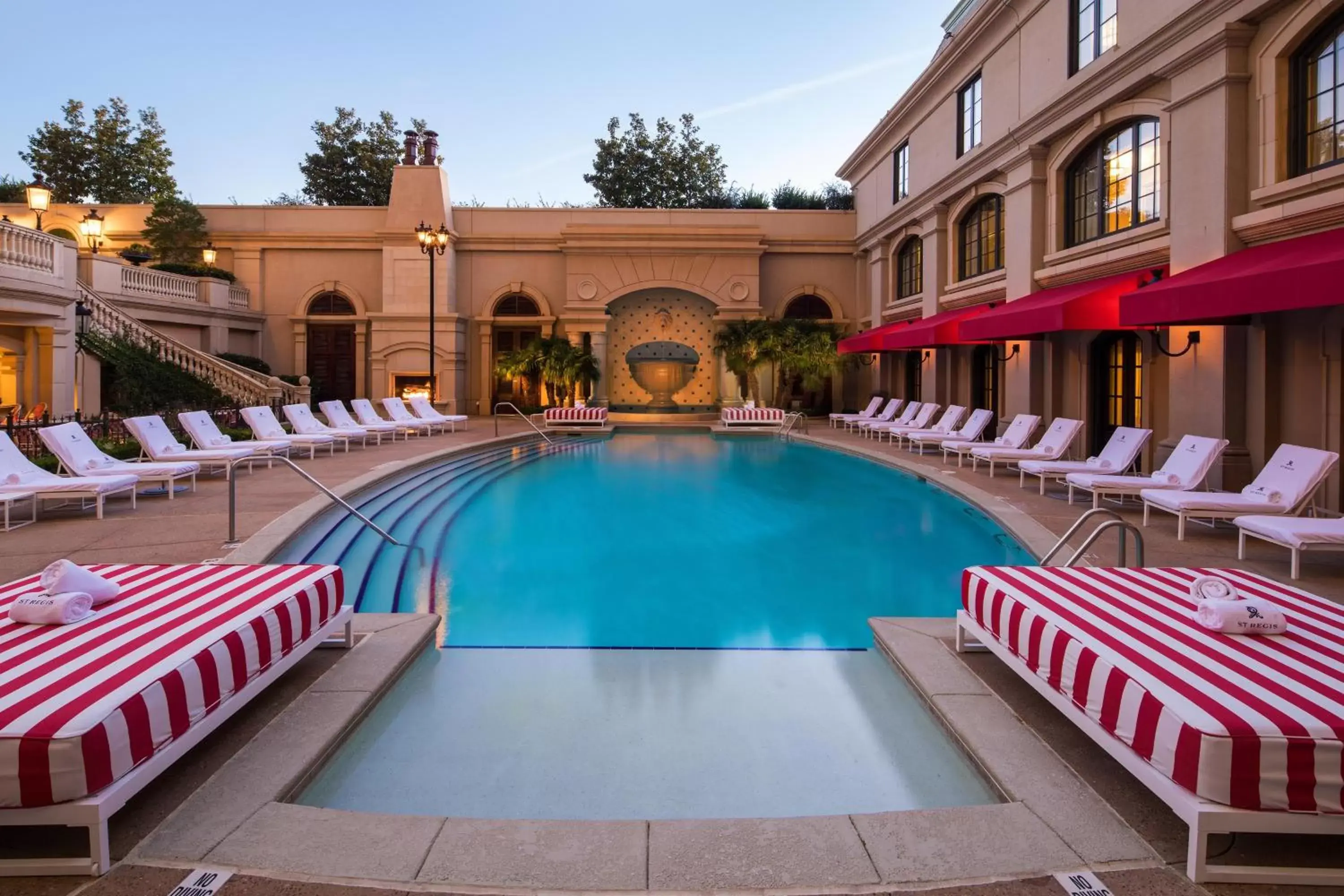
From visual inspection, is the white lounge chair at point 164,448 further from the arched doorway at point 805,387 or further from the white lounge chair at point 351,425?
the arched doorway at point 805,387

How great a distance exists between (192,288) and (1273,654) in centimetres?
2767

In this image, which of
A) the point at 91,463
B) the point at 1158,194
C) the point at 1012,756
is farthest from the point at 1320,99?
the point at 91,463

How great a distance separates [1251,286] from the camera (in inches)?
328

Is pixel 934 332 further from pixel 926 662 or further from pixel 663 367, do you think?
pixel 926 662

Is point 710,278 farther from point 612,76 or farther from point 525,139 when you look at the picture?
point 525,139

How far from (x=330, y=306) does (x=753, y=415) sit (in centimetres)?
1479

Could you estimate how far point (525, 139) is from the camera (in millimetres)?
59375

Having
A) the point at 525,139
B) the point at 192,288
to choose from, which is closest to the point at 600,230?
the point at 192,288

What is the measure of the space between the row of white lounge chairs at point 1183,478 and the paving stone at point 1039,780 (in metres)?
4.20

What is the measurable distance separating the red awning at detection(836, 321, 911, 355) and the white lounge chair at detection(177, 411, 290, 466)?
1384cm

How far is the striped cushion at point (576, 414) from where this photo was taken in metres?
24.0

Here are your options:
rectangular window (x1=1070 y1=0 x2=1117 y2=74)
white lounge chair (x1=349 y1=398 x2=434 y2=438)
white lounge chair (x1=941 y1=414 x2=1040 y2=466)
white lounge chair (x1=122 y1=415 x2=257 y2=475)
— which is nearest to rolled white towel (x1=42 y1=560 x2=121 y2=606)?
white lounge chair (x1=122 y1=415 x2=257 y2=475)

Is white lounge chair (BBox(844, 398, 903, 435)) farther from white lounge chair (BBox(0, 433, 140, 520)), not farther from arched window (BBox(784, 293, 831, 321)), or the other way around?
white lounge chair (BBox(0, 433, 140, 520))

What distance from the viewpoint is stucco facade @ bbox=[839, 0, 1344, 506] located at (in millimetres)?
10016
